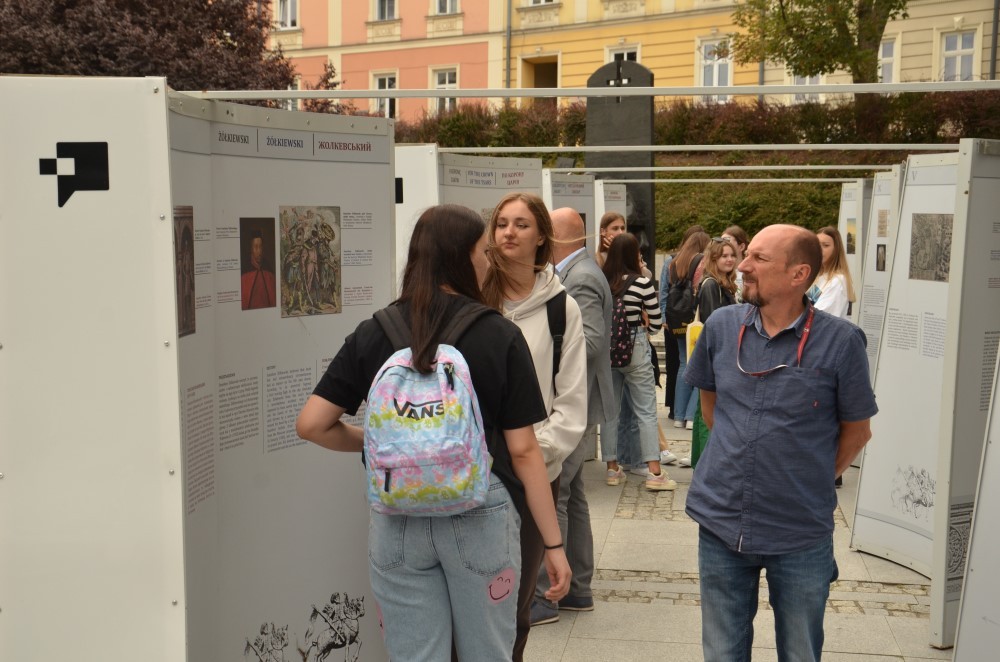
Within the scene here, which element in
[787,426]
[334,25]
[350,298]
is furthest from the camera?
[334,25]

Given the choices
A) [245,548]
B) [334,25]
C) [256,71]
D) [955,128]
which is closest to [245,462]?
[245,548]

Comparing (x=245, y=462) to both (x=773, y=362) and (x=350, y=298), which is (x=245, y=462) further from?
(x=773, y=362)

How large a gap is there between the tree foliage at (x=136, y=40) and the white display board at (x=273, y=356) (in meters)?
21.0

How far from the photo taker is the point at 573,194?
Answer: 1116 cm

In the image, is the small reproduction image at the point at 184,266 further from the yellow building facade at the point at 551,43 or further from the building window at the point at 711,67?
the building window at the point at 711,67

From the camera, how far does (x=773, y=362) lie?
3.54 metres

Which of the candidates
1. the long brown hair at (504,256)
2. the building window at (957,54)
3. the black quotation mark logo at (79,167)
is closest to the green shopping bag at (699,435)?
the long brown hair at (504,256)

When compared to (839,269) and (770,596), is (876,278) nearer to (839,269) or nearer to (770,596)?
(839,269)

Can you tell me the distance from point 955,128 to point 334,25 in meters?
26.0

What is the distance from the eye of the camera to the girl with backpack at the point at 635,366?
321 inches

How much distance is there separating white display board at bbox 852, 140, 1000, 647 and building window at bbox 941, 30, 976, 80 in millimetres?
30404

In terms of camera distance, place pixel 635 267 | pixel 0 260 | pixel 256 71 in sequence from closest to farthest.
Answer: pixel 0 260 < pixel 635 267 < pixel 256 71

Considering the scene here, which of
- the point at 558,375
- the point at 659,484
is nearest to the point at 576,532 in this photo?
the point at 558,375

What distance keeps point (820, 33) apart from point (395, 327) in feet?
83.7
